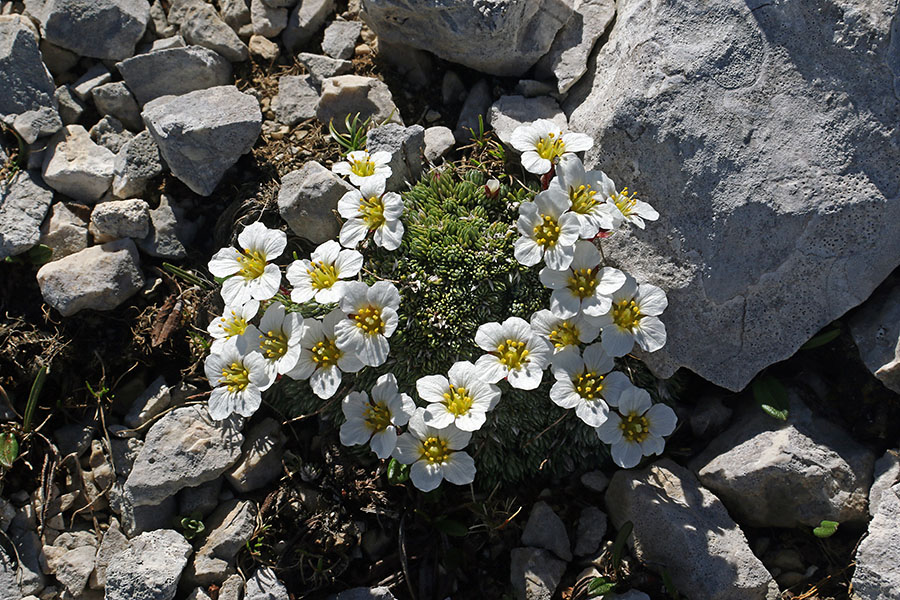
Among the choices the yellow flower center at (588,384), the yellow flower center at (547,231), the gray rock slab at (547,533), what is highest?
the yellow flower center at (547,231)

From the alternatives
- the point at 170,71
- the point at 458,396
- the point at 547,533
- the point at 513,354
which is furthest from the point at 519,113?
the point at 547,533

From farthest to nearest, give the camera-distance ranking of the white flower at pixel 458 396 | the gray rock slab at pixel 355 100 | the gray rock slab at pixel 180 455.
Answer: the gray rock slab at pixel 355 100
the gray rock slab at pixel 180 455
the white flower at pixel 458 396

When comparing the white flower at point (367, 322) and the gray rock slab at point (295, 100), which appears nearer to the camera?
the white flower at point (367, 322)

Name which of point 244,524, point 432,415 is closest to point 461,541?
point 432,415

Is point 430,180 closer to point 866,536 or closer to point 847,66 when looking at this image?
point 847,66

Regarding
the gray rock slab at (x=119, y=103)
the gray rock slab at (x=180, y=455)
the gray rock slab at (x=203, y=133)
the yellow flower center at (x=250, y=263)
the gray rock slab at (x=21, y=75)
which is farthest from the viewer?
the gray rock slab at (x=119, y=103)

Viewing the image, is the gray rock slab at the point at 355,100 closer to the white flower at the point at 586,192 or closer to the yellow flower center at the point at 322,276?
the yellow flower center at the point at 322,276

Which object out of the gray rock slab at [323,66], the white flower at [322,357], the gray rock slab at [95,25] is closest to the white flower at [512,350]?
the white flower at [322,357]
